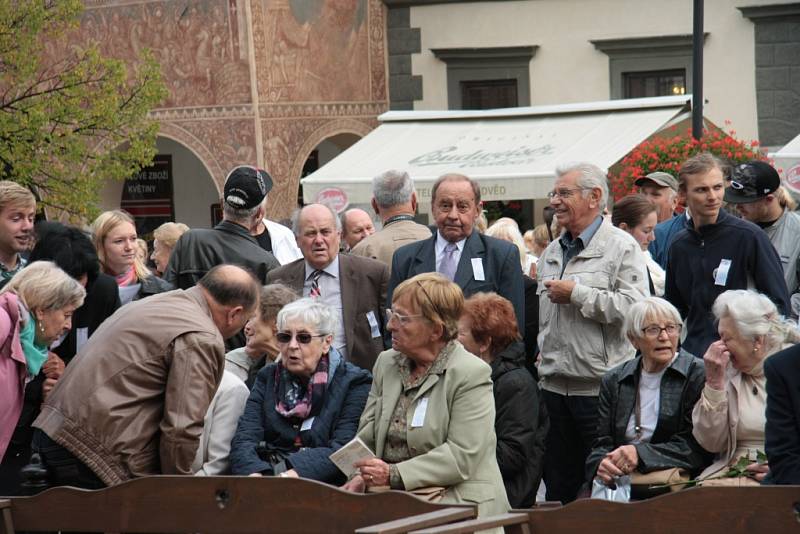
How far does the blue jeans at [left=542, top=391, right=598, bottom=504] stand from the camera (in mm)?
7652

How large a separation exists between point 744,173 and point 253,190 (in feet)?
9.42

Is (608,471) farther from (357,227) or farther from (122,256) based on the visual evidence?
(357,227)

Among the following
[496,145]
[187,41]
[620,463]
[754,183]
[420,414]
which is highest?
[187,41]

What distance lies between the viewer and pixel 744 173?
28.3 feet

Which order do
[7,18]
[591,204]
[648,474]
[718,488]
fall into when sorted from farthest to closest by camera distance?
[7,18] → [591,204] → [648,474] → [718,488]

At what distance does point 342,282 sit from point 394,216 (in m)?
0.93

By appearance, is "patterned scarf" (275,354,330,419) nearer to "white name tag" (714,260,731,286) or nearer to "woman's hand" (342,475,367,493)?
"woman's hand" (342,475,367,493)

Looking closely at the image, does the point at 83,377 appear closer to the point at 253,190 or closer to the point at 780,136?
the point at 253,190

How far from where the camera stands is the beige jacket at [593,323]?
7.53m

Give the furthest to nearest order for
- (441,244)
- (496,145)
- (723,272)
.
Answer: (496,145)
(441,244)
(723,272)

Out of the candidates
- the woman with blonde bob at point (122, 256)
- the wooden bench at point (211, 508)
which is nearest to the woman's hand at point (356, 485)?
the wooden bench at point (211, 508)

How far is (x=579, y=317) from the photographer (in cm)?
761

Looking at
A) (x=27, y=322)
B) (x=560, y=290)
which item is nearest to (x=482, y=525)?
(x=560, y=290)

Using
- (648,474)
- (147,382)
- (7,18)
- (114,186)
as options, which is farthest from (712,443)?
(114,186)
